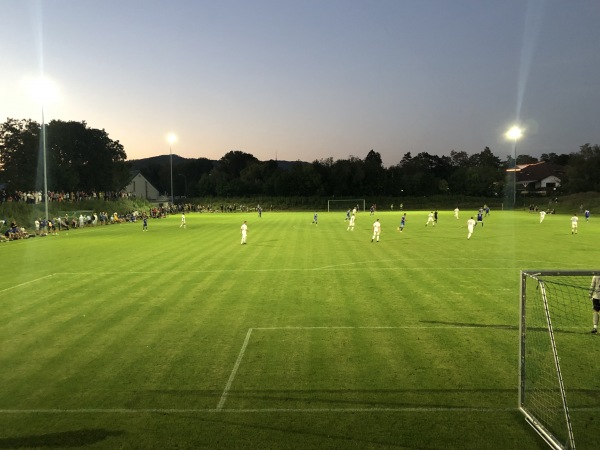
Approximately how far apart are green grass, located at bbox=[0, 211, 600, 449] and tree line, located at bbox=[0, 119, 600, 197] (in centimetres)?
5017

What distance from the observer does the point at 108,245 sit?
29688 mm

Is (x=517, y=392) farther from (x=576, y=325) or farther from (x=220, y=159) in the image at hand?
(x=220, y=159)

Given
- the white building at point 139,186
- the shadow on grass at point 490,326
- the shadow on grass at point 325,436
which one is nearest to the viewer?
the shadow on grass at point 325,436

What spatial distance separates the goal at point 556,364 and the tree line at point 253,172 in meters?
65.6

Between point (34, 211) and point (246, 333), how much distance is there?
44.3 metres

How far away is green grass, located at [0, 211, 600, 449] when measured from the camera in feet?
20.7

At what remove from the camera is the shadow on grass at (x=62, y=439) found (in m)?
5.98

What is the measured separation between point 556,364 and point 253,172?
120437mm

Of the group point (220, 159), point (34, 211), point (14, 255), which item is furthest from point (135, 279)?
point (220, 159)

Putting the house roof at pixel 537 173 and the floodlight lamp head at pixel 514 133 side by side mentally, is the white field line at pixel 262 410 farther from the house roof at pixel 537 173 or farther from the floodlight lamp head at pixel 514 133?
the house roof at pixel 537 173

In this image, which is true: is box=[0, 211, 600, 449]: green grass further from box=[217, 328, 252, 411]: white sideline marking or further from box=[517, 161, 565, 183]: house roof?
box=[517, 161, 565, 183]: house roof

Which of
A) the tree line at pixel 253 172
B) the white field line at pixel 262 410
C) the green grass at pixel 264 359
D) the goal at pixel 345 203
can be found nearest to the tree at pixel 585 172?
the tree line at pixel 253 172

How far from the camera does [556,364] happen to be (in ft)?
Result: 19.7

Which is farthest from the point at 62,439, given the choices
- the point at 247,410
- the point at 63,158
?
the point at 63,158
